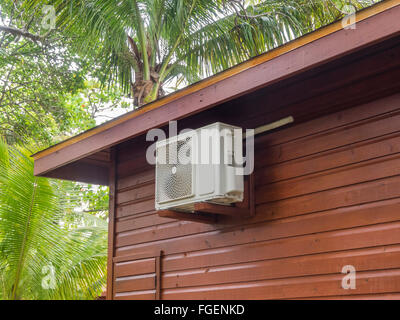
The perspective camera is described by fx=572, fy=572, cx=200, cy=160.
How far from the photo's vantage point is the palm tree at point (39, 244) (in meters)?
7.13

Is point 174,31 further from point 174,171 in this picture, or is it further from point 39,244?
point 174,171

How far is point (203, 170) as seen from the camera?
12.8 ft

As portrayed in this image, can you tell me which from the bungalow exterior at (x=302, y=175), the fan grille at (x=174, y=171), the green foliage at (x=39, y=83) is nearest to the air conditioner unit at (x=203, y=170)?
the fan grille at (x=174, y=171)

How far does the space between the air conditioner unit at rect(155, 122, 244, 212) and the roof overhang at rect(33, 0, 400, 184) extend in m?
0.20

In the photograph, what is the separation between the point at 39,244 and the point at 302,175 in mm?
4601

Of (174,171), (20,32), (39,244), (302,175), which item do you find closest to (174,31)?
(39,244)

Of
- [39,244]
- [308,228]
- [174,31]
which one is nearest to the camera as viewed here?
[308,228]

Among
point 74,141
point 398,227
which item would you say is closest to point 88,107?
point 74,141

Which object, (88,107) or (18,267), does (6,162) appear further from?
(88,107)

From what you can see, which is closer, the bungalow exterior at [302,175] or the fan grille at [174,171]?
the bungalow exterior at [302,175]

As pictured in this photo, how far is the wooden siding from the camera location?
3.36m

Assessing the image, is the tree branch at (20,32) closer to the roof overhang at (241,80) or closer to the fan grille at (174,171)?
the roof overhang at (241,80)

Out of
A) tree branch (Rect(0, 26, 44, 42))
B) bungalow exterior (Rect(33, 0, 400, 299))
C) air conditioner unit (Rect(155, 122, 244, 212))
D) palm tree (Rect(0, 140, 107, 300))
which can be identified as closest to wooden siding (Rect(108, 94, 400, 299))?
bungalow exterior (Rect(33, 0, 400, 299))

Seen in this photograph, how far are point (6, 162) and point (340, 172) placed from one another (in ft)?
15.9
